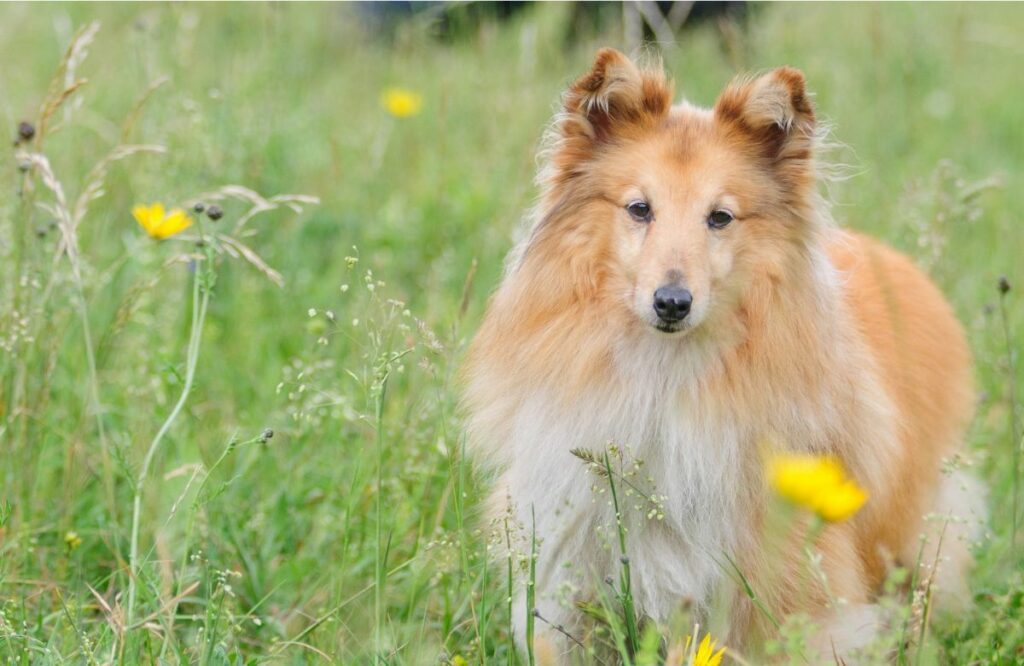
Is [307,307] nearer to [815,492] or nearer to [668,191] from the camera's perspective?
[668,191]

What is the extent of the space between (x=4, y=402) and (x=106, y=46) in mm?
4892

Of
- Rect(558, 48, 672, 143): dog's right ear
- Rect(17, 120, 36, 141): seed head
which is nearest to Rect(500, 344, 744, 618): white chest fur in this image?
Rect(558, 48, 672, 143): dog's right ear

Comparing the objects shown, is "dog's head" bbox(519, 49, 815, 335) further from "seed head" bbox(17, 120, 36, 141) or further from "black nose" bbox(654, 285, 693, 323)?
"seed head" bbox(17, 120, 36, 141)

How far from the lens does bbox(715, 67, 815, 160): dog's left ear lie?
316 centimetres

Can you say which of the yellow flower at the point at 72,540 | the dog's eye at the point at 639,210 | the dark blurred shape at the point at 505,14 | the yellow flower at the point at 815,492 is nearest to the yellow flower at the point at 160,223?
the yellow flower at the point at 72,540

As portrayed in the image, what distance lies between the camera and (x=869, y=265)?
385 cm

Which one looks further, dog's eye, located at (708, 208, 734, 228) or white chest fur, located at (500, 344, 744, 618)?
dog's eye, located at (708, 208, 734, 228)

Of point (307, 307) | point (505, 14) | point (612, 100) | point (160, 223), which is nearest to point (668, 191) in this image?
point (612, 100)

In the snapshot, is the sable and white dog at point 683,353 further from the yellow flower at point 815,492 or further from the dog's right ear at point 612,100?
the yellow flower at point 815,492

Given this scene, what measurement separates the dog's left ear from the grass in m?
0.70

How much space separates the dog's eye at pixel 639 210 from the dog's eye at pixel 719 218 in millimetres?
170

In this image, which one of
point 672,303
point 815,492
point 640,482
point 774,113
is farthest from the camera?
point 774,113

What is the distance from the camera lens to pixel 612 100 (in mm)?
3281

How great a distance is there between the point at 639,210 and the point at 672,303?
368 mm
